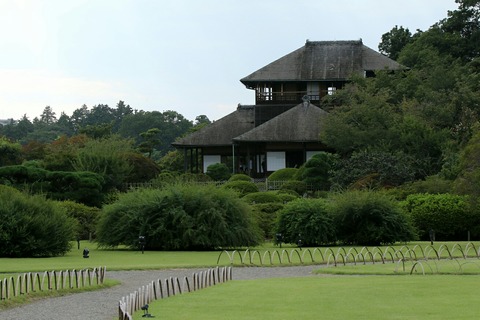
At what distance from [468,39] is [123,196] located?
55.1 meters

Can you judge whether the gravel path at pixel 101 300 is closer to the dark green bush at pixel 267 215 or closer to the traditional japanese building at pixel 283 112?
the dark green bush at pixel 267 215

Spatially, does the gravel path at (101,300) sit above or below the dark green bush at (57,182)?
below

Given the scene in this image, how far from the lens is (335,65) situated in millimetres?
85625

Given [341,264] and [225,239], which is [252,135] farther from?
[341,264]

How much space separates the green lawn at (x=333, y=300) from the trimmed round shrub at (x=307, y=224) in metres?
17.7

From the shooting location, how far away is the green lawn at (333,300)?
845 inches

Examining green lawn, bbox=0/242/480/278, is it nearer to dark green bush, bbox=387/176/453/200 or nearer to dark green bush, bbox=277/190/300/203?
dark green bush, bbox=387/176/453/200

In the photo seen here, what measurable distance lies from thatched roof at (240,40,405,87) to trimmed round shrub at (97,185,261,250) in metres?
37.5

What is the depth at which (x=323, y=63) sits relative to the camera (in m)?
86.0

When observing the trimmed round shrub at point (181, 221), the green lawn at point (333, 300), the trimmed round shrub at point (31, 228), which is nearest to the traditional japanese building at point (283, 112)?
the trimmed round shrub at point (181, 221)

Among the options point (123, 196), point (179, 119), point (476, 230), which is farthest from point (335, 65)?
point (179, 119)

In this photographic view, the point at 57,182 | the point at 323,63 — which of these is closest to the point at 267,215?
the point at 57,182

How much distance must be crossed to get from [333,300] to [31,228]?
2256 centimetres

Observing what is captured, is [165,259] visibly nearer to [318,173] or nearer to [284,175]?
[318,173]
